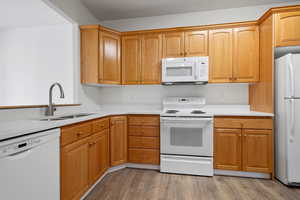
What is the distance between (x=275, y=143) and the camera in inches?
86.1

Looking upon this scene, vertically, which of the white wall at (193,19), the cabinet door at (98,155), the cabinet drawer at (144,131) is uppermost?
the white wall at (193,19)

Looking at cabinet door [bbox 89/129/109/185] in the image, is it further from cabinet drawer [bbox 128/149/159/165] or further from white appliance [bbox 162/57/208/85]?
white appliance [bbox 162/57/208/85]

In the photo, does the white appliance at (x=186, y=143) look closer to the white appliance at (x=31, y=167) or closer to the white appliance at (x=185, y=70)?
the white appliance at (x=185, y=70)

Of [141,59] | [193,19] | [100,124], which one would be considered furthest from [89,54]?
[193,19]

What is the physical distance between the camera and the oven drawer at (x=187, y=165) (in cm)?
224

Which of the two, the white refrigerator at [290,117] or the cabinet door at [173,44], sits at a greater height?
the cabinet door at [173,44]

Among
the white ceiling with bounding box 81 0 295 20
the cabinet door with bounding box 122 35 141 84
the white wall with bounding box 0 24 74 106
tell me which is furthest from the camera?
the cabinet door with bounding box 122 35 141 84

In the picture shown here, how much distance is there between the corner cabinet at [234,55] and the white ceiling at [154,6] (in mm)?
530

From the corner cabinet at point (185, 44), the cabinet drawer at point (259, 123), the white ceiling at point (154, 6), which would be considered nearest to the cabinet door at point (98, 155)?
the corner cabinet at point (185, 44)

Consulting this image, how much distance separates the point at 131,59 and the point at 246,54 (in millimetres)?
1922

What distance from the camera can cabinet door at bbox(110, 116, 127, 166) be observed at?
238cm

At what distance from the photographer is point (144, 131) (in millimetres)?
2502

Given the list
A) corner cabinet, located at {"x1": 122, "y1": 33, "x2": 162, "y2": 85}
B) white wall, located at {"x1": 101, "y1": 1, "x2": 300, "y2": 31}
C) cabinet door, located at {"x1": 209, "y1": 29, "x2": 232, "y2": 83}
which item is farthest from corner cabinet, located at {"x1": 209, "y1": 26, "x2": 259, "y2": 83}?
corner cabinet, located at {"x1": 122, "y1": 33, "x2": 162, "y2": 85}

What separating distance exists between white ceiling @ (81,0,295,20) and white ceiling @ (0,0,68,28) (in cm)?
62
